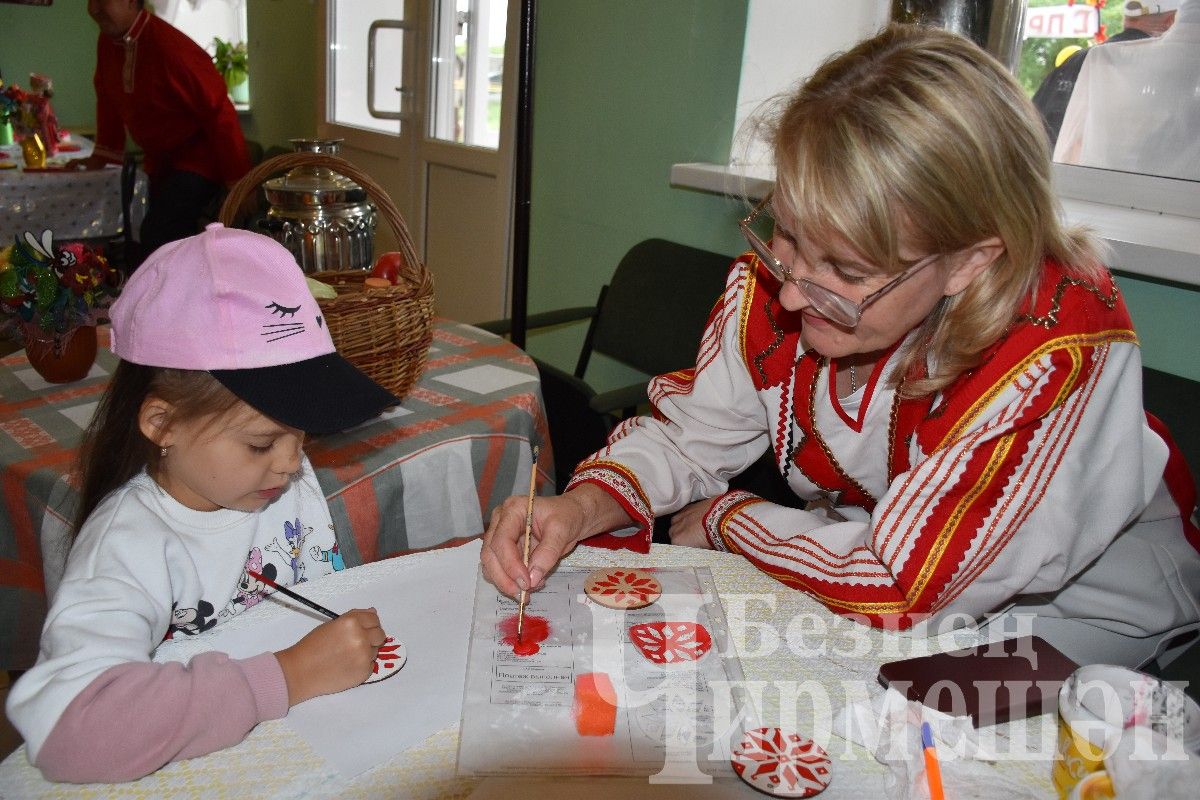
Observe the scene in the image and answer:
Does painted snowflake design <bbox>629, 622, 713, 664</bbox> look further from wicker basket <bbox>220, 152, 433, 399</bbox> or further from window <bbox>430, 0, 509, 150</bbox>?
window <bbox>430, 0, 509, 150</bbox>

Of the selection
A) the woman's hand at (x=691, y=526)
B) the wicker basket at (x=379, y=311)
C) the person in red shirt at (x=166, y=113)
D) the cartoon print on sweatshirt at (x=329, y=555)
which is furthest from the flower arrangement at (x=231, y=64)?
the woman's hand at (x=691, y=526)

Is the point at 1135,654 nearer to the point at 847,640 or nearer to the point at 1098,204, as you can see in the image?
the point at 847,640

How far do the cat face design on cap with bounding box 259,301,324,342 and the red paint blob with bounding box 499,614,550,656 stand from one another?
1.33 feet

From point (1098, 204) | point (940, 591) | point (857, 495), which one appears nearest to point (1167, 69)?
point (1098, 204)

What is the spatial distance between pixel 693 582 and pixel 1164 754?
506 mm

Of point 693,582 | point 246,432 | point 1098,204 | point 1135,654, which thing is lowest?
point 1135,654

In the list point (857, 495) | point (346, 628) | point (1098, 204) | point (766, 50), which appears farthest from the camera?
point (766, 50)

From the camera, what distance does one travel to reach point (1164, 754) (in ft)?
2.31

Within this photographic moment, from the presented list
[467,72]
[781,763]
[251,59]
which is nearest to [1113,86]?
[781,763]

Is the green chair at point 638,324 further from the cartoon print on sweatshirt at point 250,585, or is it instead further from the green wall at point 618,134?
the cartoon print on sweatshirt at point 250,585

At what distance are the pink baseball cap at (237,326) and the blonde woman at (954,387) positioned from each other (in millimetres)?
263

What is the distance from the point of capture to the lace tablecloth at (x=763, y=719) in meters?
0.74

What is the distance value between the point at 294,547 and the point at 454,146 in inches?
117

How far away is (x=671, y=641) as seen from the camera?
959 millimetres
